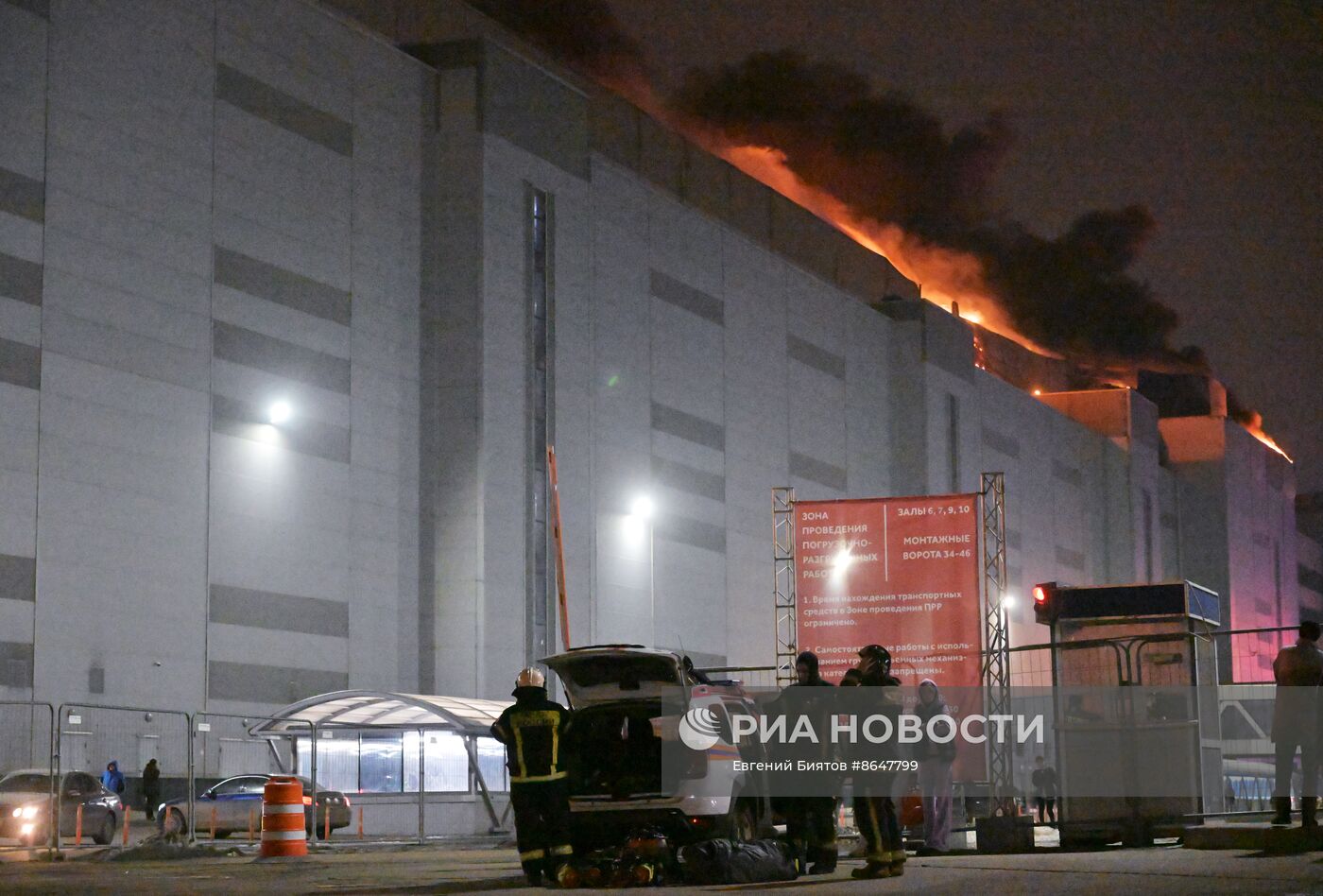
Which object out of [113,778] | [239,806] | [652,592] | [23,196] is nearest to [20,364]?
[23,196]

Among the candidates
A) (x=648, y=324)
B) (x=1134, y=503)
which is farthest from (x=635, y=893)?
(x=1134, y=503)

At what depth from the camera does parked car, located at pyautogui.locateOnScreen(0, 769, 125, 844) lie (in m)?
26.4

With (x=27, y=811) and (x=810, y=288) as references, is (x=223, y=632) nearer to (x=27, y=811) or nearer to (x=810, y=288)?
(x=27, y=811)

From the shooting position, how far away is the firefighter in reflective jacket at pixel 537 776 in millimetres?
13978

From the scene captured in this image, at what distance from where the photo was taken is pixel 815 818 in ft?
49.6

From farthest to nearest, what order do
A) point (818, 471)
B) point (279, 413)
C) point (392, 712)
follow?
1. point (818, 471)
2. point (279, 413)
3. point (392, 712)

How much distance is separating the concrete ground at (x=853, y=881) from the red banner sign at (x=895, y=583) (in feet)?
27.5

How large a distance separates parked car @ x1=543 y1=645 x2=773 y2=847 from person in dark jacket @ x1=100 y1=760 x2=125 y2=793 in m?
18.2

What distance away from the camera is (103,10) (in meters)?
35.9

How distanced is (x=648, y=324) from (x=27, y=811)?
2816 centimetres

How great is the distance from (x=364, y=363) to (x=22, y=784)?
1646cm

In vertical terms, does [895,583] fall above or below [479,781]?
above

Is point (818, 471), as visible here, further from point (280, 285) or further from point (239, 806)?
point (239, 806)

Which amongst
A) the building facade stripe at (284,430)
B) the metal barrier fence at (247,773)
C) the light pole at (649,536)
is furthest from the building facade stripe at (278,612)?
the light pole at (649,536)
